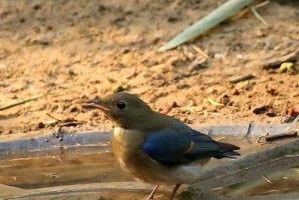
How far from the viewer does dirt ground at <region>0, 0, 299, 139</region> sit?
8906 mm

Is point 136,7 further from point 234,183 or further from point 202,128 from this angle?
point 234,183

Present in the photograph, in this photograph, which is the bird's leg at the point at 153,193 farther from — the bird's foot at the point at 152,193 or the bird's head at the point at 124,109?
the bird's head at the point at 124,109

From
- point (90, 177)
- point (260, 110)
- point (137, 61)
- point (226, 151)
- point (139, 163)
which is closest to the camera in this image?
point (139, 163)

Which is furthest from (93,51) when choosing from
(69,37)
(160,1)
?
(160,1)

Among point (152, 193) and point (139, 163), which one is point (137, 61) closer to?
point (152, 193)

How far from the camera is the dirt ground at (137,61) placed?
8.91 meters

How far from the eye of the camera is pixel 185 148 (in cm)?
682

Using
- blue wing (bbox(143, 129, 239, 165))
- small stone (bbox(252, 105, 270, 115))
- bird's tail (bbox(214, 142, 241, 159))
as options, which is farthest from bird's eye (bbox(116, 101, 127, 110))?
small stone (bbox(252, 105, 270, 115))

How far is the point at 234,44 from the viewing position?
10.4 metres

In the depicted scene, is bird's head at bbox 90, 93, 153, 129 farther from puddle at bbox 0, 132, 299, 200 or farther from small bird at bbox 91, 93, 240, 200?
puddle at bbox 0, 132, 299, 200

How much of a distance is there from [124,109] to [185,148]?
0.51 m

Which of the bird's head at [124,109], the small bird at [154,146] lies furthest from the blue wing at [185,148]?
the bird's head at [124,109]

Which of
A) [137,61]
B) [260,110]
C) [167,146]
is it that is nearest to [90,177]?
[167,146]

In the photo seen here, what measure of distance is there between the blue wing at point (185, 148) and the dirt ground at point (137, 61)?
4.72 feet
